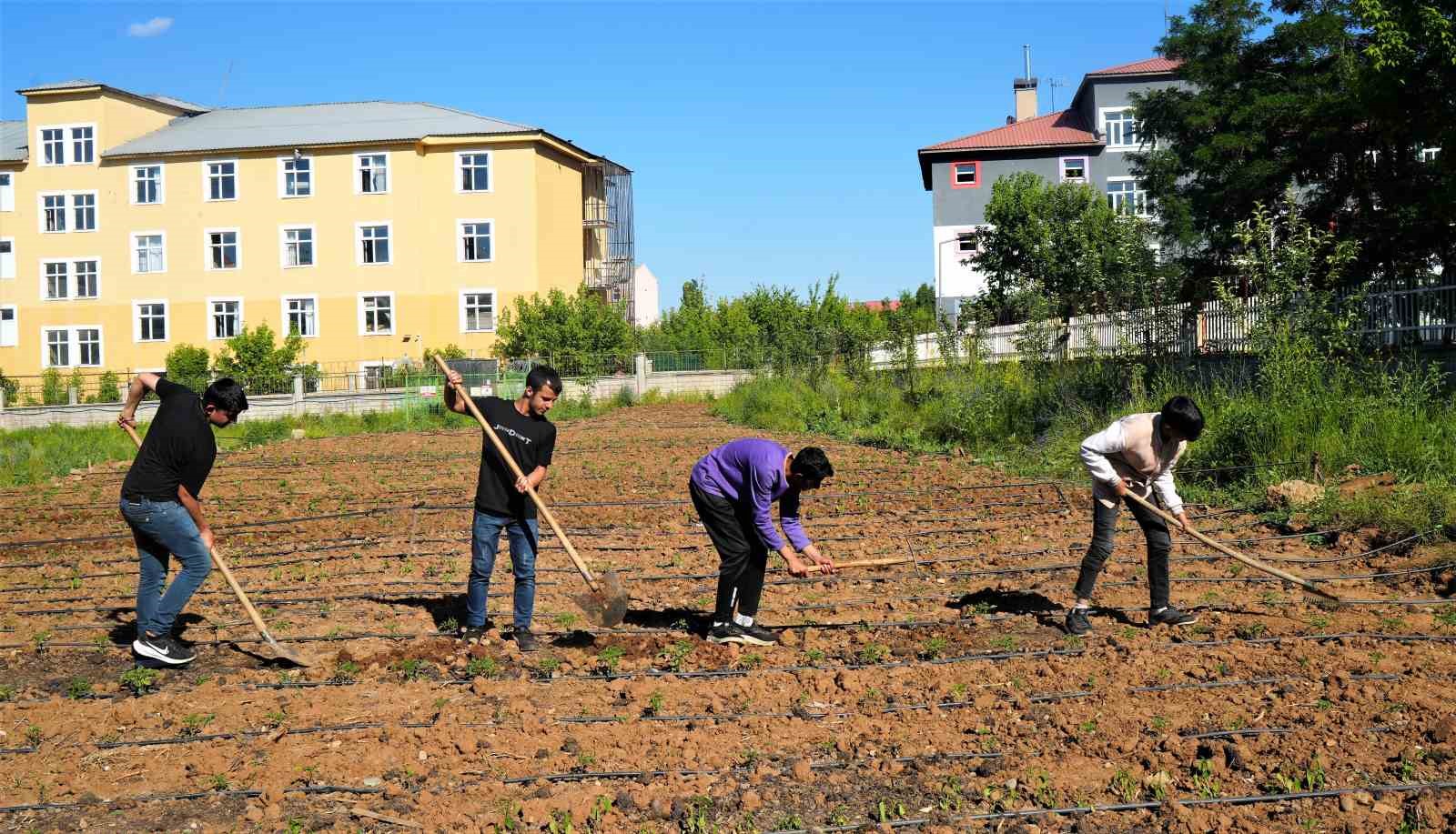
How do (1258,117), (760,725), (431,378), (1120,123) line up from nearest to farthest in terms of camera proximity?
(760,725), (1258,117), (431,378), (1120,123)

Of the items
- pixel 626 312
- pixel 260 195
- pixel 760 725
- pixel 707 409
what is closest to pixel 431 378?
pixel 707 409

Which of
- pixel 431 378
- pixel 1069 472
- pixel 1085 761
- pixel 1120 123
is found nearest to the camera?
pixel 1085 761

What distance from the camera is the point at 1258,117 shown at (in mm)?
25734

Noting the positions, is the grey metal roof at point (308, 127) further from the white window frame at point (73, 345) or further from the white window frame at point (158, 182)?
the white window frame at point (73, 345)

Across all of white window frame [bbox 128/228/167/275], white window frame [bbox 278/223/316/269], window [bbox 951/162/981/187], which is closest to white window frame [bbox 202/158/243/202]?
white window frame [bbox 278/223/316/269]

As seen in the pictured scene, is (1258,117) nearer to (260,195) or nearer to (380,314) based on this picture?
(380,314)

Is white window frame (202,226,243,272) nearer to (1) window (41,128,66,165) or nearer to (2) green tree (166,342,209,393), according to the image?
(2) green tree (166,342,209,393)

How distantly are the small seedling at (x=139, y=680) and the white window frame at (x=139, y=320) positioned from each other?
36374 millimetres

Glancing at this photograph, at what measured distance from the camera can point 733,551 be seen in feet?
21.9

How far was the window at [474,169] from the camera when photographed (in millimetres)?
38156

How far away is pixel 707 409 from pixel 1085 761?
24152mm

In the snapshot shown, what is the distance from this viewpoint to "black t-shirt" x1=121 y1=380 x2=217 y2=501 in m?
6.39

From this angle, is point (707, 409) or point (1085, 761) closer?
point (1085, 761)

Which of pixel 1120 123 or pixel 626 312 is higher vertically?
pixel 1120 123
